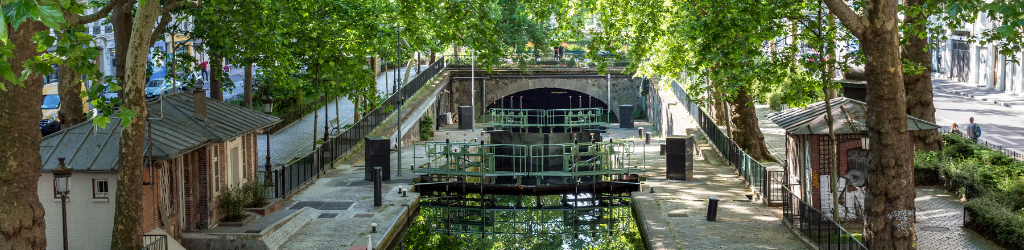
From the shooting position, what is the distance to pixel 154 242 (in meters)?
13.9

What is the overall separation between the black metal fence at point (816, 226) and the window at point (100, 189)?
11204 millimetres

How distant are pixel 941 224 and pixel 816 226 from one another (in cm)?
394

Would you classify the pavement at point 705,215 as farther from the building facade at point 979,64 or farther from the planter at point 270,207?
the building facade at point 979,64

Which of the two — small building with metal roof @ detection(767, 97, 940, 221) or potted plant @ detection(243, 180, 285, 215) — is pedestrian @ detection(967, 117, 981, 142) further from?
potted plant @ detection(243, 180, 285, 215)

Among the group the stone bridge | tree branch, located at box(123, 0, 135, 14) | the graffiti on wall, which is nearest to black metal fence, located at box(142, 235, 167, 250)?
tree branch, located at box(123, 0, 135, 14)

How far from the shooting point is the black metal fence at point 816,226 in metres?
13.5

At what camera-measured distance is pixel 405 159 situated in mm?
30109

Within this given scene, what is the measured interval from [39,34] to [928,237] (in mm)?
14315

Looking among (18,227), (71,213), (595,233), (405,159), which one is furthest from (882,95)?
(405,159)

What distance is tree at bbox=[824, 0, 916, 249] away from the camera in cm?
1255

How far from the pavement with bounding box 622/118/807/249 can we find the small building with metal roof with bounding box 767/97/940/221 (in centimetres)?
102

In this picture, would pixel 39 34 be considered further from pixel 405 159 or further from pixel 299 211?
pixel 405 159

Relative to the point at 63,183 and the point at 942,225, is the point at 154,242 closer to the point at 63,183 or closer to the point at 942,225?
the point at 63,183

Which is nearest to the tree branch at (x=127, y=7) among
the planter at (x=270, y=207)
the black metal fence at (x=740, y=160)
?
the planter at (x=270, y=207)
